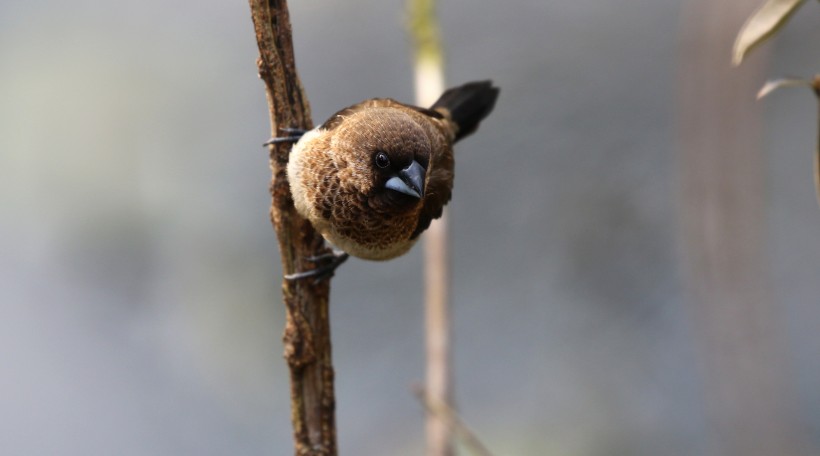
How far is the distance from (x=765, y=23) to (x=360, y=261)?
239 cm

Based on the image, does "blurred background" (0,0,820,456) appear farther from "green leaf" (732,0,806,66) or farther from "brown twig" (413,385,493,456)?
"green leaf" (732,0,806,66)

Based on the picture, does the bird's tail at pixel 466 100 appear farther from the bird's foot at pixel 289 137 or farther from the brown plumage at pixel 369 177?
the bird's foot at pixel 289 137

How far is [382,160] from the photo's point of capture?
2211 mm

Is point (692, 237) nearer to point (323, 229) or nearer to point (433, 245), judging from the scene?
point (433, 245)

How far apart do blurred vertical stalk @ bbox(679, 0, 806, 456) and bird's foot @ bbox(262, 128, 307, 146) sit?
0.92 m

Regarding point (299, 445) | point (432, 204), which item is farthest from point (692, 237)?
point (299, 445)

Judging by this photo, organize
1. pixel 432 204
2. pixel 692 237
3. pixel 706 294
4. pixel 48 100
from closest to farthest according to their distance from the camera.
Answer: pixel 706 294 → pixel 692 237 → pixel 432 204 → pixel 48 100

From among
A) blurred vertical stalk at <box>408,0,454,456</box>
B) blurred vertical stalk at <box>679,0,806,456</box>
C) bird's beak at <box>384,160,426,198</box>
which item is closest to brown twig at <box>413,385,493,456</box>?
blurred vertical stalk at <box>408,0,454,456</box>

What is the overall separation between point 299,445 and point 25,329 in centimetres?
226

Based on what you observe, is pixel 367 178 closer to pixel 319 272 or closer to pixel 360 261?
pixel 319 272

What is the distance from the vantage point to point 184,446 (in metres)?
3.76

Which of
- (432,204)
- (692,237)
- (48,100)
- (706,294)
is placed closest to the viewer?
(706,294)

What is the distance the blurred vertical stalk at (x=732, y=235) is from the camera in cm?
175

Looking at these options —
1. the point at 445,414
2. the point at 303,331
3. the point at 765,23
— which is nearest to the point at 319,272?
Result: the point at 303,331
